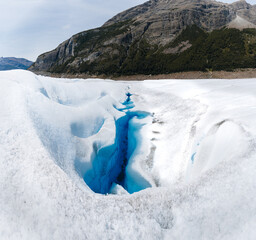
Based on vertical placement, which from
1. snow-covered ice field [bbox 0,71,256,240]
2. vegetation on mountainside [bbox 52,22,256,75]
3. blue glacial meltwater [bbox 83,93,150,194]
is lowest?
blue glacial meltwater [bbox 83,93,150,194]

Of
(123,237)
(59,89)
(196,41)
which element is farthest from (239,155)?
(196,41)

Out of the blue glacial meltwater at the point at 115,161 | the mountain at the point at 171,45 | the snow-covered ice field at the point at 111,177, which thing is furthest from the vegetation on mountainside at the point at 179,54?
the snow-covered ice field at the point at 111,177

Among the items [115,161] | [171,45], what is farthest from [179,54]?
[115,161]

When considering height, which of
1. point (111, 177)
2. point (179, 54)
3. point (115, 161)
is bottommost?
point (111, 177)

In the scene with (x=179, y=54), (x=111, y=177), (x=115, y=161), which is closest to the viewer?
(x=111, y=177)

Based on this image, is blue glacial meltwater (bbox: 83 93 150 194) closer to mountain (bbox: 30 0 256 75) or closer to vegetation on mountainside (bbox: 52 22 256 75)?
vegetation on mountainside (bbox: 52 22 256 75)

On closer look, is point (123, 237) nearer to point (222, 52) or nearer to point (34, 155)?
point (34, 155)

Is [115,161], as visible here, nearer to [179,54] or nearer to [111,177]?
[111,177]

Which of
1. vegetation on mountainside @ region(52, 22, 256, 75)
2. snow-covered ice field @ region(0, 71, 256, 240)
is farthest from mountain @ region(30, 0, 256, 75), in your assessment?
snow-covered ice field @ region(0, 71, 256, 240)
